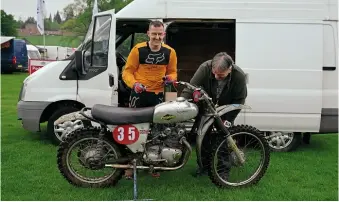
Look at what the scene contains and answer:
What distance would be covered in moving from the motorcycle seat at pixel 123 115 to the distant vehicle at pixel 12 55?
23.5 metres

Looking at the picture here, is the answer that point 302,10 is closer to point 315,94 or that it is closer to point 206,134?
point 315,94

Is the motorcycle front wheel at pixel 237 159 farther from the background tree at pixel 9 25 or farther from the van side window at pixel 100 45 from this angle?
the background tree at pixel 9 25

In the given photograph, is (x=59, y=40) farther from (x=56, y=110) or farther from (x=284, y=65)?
(x=284, y=65)

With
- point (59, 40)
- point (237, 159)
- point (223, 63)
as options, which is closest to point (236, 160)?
point (237, 159)

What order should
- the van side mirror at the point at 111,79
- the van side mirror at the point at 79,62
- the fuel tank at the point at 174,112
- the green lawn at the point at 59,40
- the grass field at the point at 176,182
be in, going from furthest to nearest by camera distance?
the green lawn at the point at 59,40, the van side mirror at the point at 79,62, the van side mirror at the point at 111,79, the grass field at the point at 176,182, the fuel tank at the point at 174,112

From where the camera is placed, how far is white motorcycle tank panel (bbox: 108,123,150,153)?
4891 mm

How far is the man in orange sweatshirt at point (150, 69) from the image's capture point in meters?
5.21

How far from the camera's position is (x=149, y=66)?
5.25 m

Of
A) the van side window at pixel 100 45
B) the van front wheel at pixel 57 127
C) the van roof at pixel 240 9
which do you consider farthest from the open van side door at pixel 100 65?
the van roof at pixel 240 9

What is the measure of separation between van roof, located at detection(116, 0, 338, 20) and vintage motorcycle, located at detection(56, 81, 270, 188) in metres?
2.07

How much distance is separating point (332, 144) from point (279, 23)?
8.04 feet

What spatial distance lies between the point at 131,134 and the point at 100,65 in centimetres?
244

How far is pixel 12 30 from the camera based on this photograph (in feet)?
162

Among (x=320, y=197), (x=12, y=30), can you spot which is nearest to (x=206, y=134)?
(x=320, y=197)
